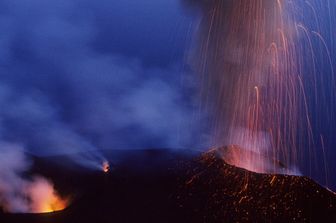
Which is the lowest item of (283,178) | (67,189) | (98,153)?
(67,189)

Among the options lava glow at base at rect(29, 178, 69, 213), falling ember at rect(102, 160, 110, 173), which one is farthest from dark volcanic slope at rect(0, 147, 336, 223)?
lava glow at base at rect(29, 178, 69, 213)

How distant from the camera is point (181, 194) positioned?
53.7 feet

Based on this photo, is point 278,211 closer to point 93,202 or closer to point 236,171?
point 236,171

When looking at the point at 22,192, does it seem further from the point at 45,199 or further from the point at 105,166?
the point at 105,166

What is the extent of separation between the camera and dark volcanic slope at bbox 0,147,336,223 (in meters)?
13.7

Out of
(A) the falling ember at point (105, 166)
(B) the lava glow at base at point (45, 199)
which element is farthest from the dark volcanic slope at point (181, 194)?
(B) the lava glow at base at point (45, 199)

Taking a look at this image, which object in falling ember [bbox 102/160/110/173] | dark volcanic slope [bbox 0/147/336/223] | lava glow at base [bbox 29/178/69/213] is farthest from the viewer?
falling ember [bbox 102/160/110/173]

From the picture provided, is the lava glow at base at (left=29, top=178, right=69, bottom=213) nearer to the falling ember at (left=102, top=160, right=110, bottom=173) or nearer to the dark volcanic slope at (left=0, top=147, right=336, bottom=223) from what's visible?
the dark volcanic slope at (left=0, top=147, right=336, bottom=223)

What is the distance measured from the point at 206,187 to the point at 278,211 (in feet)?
10.8

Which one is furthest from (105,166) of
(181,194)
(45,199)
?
(45,199)

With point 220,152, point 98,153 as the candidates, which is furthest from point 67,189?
point 220,152

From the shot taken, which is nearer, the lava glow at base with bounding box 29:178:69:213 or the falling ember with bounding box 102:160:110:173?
the lava glow at base with bounding box 29:178:69:213

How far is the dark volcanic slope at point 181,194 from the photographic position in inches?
540

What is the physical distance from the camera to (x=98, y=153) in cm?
2123
